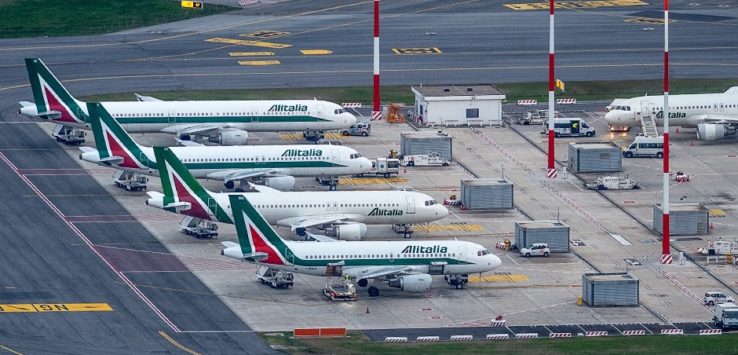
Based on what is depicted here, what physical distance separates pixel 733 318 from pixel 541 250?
23.3 meters

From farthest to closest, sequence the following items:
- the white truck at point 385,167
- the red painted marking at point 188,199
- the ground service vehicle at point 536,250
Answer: the white truck at point 385,167, the red painted marking at point 188,199, the ground service vehicle at point 536,250

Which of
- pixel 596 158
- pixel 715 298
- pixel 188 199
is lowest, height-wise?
pixel 715 298

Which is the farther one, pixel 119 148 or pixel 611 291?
pixel 119 148

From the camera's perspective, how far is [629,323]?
5984 inches

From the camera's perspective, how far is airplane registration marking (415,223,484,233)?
178 meters

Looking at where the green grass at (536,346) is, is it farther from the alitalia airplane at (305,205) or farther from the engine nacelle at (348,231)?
the alitalia airplane at (305,205)

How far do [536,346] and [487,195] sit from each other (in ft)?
133

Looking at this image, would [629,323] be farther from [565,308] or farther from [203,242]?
[203,242]

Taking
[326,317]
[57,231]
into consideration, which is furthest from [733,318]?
[57,231]

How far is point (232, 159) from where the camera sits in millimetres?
189250

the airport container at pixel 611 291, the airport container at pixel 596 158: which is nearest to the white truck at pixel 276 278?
the airport container at pixel 611 291

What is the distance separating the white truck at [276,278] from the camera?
521 feet

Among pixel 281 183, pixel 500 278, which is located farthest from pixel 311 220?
pixel 500 278

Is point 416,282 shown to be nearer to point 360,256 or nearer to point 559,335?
point 360,256
